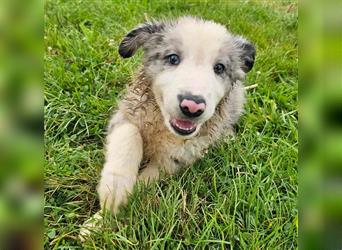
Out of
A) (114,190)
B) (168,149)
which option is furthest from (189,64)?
(114,190)

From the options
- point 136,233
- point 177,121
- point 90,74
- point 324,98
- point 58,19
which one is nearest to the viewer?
point 324,98

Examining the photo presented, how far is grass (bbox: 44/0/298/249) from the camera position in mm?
2617

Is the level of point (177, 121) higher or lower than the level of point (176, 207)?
higher

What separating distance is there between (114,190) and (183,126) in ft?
1.84

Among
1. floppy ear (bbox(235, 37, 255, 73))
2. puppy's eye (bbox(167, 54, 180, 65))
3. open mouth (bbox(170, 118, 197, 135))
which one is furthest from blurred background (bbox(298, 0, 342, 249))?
floppy ear (bbox(235, 37, 255, 73))

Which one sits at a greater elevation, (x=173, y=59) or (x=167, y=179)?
(x=173, y=59)

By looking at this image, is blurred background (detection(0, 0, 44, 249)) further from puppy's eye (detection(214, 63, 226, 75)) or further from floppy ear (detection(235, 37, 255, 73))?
floppy ear (detection(235, 37, 255, 73))

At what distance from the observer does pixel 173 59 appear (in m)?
3.10

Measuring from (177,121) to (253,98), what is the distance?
1.42 m

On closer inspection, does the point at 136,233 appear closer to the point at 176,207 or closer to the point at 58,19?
the point at 176,207

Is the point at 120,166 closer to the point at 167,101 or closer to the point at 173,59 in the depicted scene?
the point at 167,101

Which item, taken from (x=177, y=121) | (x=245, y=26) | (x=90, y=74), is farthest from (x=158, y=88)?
(x=245, y=26)

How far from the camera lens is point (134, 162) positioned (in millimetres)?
2994

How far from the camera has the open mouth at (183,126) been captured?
2941mm
